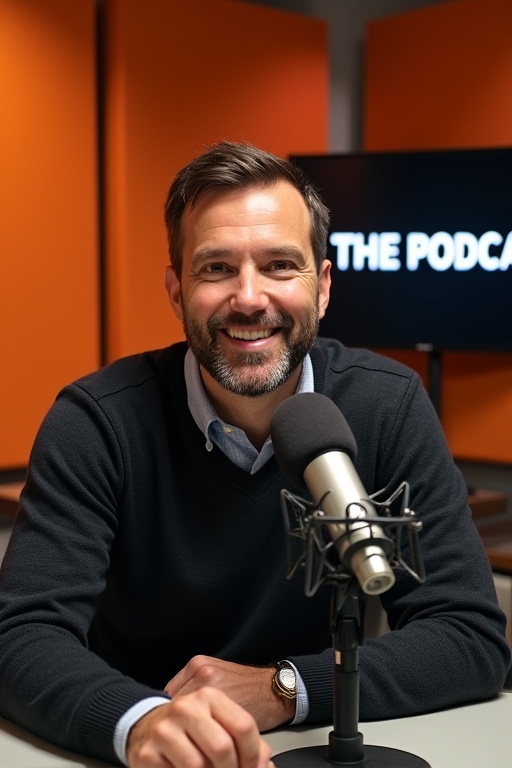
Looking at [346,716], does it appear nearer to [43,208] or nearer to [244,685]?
[244,685]

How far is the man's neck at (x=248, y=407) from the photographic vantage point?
1.66m

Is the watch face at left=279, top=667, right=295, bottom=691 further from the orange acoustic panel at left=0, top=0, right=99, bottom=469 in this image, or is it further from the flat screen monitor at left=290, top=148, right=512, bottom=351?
the flat screen monitor at left=290, top=148, right=512, bottom=351

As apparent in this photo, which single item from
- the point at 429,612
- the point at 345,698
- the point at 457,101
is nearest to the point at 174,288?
the point at 429,612

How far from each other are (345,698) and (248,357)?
69 centimetres

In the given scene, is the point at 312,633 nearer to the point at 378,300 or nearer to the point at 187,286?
the point at 187,286

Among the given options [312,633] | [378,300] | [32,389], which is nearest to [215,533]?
[312,633]

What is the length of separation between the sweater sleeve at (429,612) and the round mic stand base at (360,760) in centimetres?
13

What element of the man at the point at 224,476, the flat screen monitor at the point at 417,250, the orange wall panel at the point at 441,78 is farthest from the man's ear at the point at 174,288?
the orange wall panel at the point at 441,78

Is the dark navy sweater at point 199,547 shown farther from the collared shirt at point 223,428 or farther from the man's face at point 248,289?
the man's face at point 248,289

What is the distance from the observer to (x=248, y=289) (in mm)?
1567

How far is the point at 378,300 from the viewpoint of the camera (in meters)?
3.58

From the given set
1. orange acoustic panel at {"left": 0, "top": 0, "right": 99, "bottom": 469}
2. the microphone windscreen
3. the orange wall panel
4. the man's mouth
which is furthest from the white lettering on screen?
the microphone windscreen

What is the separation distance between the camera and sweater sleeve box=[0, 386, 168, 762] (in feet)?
3.84

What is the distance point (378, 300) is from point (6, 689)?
252cm
